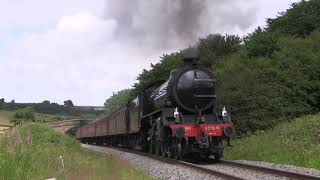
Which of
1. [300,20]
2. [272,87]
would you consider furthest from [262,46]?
[272,87]

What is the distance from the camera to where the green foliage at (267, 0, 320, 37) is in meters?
49.9

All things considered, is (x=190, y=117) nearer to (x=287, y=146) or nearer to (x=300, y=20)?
(x=287, y=146)

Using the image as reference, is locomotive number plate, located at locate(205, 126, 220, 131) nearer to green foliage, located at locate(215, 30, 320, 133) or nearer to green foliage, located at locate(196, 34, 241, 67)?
green foliage, located at locate(215, 30, 320, 133)

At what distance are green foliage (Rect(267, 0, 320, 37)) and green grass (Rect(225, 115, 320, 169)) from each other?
2787 centimetres

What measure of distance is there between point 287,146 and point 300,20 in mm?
34085

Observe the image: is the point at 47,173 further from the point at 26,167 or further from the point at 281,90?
the point at 281,90

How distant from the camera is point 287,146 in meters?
19.1

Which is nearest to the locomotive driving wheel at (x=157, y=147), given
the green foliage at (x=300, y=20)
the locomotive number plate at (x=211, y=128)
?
the locomotive number plate at (x=211, y=128)

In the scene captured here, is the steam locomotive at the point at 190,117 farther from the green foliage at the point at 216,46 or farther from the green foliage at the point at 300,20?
the green foliage at the point at 300,20

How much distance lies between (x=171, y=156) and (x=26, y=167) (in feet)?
35.7

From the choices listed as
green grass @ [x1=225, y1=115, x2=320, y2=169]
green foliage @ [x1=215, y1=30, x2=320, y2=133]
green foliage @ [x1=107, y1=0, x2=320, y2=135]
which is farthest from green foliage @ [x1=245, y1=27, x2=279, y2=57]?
green grass @ [x1=225, y1=115, x2=320, y2=169]

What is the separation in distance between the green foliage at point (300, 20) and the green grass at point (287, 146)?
91.4 feet

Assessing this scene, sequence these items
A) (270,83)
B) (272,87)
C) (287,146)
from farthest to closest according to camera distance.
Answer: (270,83)
(272,87)
(287,146)

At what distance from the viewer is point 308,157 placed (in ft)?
54.0
